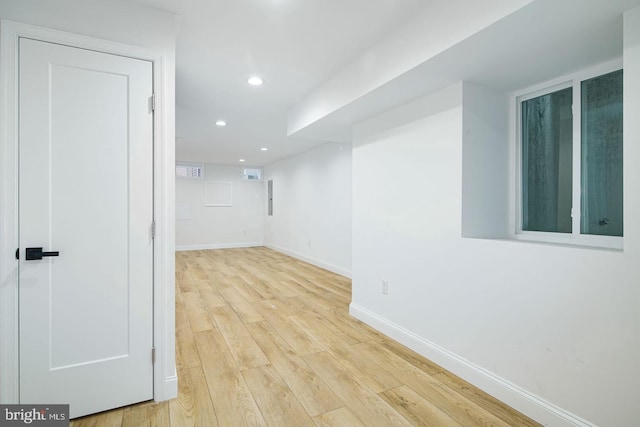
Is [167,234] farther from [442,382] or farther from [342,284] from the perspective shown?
[342,284]

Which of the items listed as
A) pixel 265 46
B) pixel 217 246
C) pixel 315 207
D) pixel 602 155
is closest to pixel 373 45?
pixel 265 46

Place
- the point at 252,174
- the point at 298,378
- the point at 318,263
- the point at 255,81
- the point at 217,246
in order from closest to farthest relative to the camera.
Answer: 1. the point at 298,378
2. the point at 255,81
3. the point at 318,263
4. the point at 217,246
5. the point at 252,174

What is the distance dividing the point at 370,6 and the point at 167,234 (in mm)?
1937

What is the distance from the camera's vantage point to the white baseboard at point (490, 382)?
166 centimetres

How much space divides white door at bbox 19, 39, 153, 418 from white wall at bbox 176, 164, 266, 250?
6.91m

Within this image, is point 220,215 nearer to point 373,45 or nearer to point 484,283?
point 373,45

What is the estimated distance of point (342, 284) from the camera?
4859 millimetres

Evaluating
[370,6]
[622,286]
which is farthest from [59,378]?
[622,286]

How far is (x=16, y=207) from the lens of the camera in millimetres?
1599

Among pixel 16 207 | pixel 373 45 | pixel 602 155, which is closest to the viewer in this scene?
pixel 16 207

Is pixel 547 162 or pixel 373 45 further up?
pixel 373 45

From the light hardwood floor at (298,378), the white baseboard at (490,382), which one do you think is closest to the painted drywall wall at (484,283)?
the white baseboard at (490,382)

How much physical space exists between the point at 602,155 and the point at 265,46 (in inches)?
96.5

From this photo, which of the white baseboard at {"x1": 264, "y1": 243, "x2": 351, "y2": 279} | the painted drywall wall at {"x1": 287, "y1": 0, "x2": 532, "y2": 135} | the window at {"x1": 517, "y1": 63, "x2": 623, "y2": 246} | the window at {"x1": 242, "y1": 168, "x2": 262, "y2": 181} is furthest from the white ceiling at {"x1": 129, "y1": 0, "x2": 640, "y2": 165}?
the window at {"x1": 242, "y1": 168, "x2": 262, "y2": 181}
